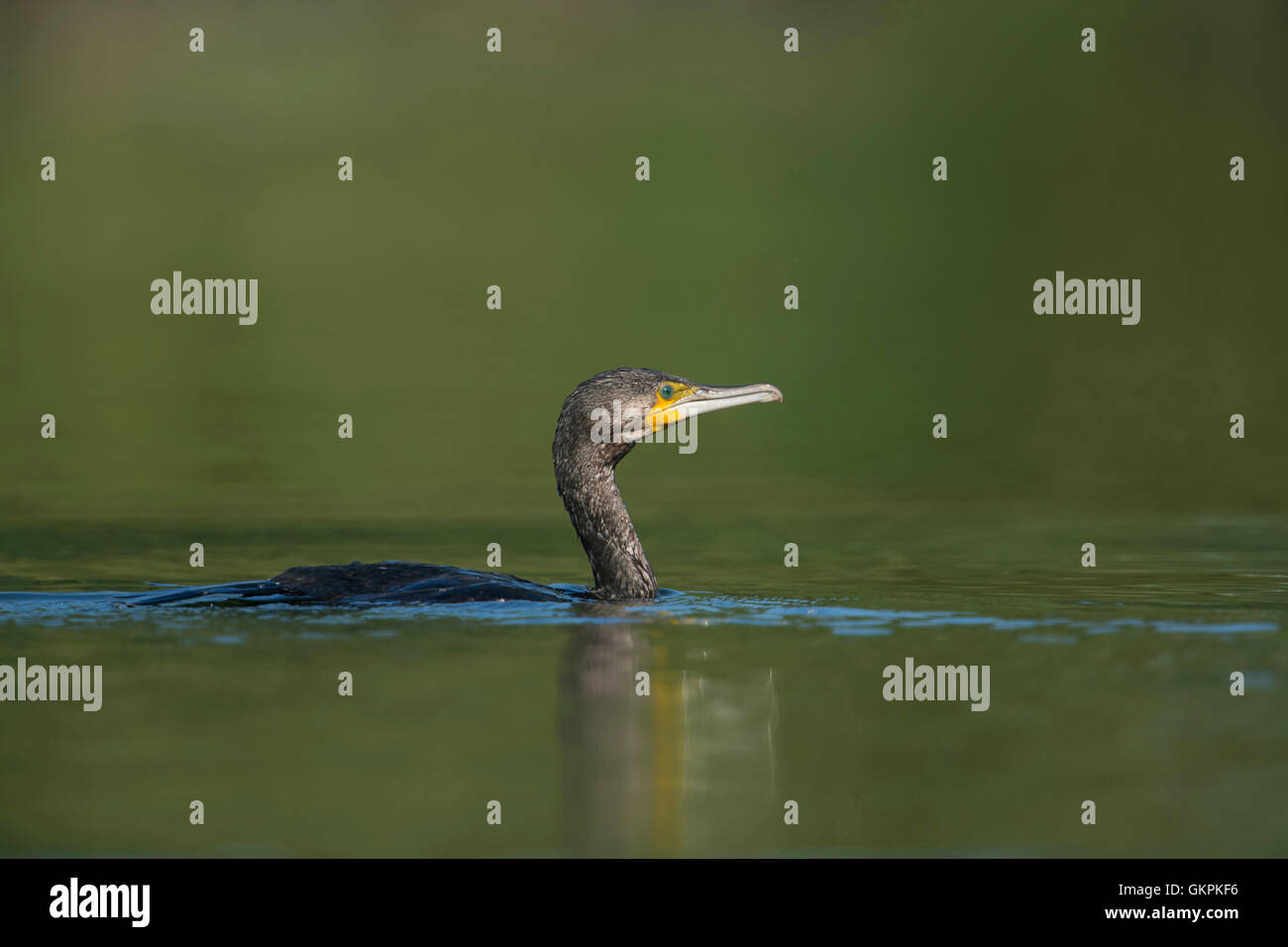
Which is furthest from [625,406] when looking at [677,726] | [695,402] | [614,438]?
[677,726]

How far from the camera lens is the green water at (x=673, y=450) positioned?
6809mm

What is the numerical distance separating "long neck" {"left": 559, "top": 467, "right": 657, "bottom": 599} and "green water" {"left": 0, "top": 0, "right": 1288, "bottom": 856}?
0.36 meters

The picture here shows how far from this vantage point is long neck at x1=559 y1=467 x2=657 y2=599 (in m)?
10.7

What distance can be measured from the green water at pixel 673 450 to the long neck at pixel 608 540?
1.18 feet

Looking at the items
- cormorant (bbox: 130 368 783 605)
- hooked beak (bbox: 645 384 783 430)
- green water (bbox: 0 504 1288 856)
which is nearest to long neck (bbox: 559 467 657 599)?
cormorant (bbox: 130 368 783 605)

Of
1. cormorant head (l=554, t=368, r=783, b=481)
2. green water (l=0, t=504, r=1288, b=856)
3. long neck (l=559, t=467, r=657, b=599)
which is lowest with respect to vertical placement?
green water (l=0, t=504, r=1288, b=856)

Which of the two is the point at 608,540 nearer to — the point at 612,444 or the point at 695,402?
the point at 612,444

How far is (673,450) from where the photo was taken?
20.4 metres

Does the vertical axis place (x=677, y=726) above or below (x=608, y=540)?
below

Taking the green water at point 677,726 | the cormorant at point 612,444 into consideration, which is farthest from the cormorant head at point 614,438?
the green water at point 677,726

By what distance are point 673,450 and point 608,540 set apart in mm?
9748

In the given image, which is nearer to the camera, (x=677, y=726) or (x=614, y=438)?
(x=677, y=726)

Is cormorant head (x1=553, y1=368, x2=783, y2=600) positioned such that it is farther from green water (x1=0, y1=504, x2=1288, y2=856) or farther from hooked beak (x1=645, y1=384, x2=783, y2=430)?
green water (x1=0, y1=504, x2=1288, y2=856)

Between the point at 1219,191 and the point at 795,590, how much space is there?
2101 cm
